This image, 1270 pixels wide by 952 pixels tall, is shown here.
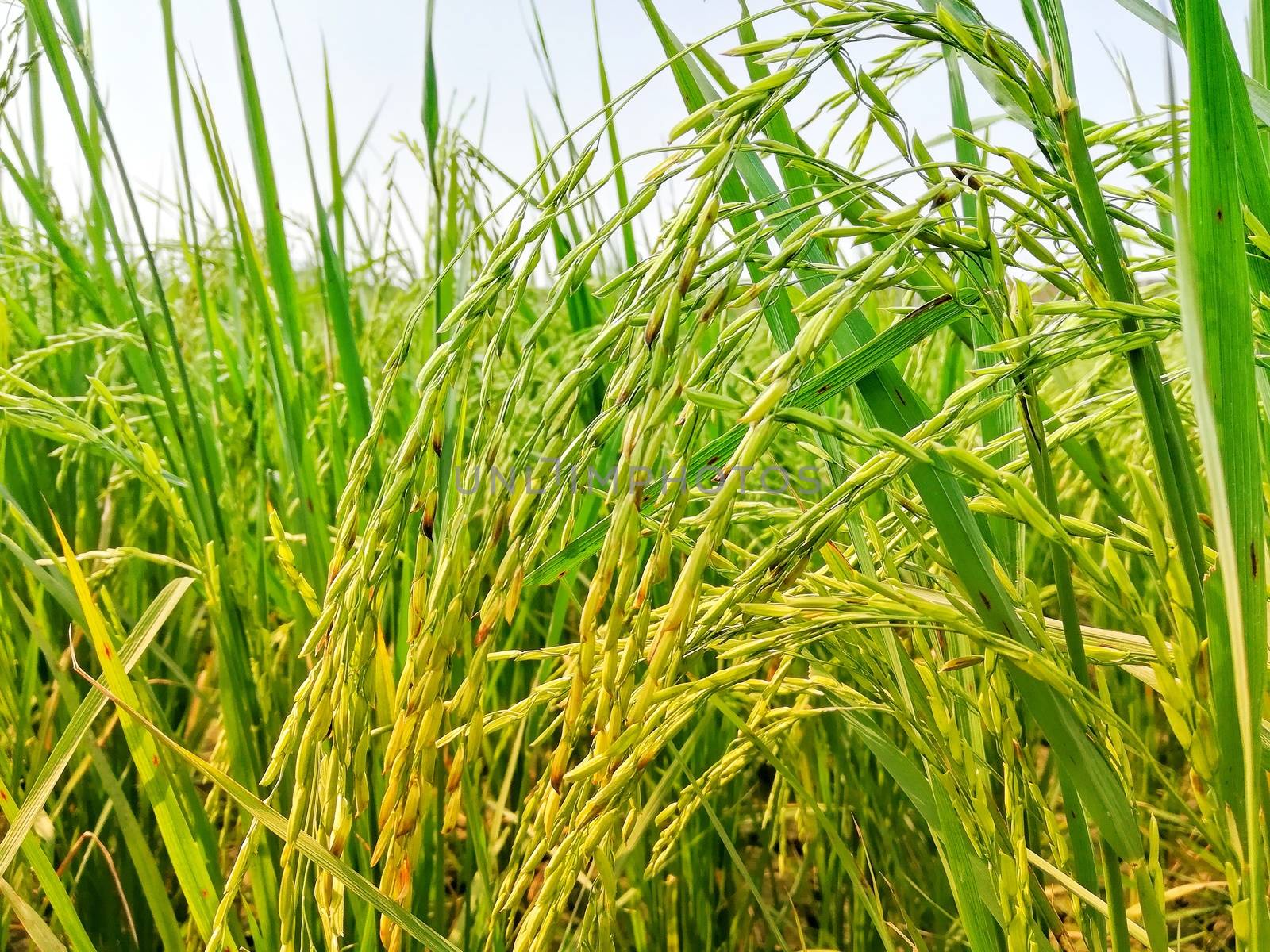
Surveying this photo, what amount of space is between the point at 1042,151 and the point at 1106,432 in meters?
1.18

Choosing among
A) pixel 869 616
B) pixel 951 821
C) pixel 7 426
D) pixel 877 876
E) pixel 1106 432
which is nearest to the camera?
pixel 869 616

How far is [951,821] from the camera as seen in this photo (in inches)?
22.0

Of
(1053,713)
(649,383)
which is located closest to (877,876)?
(1053,713)

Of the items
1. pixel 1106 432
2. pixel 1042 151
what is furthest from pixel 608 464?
pixel 1106 432

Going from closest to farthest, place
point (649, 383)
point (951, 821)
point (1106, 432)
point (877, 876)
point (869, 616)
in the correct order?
point (649, 383), point (869, 616), point (951, 821), point (877, 876), point (1106, 432)

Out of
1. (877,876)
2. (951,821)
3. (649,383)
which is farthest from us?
(877,876)

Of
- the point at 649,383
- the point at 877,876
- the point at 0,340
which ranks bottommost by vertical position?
the point at 877,876

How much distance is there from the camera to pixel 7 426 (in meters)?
0.94

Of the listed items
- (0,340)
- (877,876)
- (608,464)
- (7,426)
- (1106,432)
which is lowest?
(877,876)

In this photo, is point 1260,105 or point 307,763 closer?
point 307,763

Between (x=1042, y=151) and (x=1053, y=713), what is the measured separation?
1.01 ft

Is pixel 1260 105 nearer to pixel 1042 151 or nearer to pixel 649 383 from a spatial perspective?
pixel 1042 151

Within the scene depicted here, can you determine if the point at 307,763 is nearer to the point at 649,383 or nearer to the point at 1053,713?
the point at 649,383

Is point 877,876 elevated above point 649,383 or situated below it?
below
